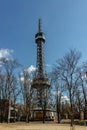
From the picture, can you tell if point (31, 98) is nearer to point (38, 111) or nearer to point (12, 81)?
point (12, 81)

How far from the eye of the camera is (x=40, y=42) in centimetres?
12062

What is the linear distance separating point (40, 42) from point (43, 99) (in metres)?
66.7

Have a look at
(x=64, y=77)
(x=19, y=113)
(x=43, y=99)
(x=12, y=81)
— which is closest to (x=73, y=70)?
(x=64, y=77)

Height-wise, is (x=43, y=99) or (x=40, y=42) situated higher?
(x=40, y=42)

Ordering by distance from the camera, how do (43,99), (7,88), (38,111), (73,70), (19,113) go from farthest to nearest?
(38,111) < (19,113) < (43,99) < (7,88) < (73,70)

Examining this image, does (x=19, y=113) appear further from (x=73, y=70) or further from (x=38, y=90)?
(x=73, y=70)

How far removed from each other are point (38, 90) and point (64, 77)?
1394 inches

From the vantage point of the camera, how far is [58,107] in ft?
180

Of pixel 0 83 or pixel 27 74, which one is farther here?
pixel 27 74

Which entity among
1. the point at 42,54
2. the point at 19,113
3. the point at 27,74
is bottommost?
the point at 19,113

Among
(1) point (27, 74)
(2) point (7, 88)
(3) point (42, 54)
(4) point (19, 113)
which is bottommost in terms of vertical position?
(4) point (19, 113)

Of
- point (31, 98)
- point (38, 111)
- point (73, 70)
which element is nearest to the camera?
point (73, 70)

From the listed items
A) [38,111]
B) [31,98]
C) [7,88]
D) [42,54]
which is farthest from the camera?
[42,54]

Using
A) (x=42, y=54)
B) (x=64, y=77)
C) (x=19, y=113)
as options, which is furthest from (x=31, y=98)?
(x=42, y=54)
